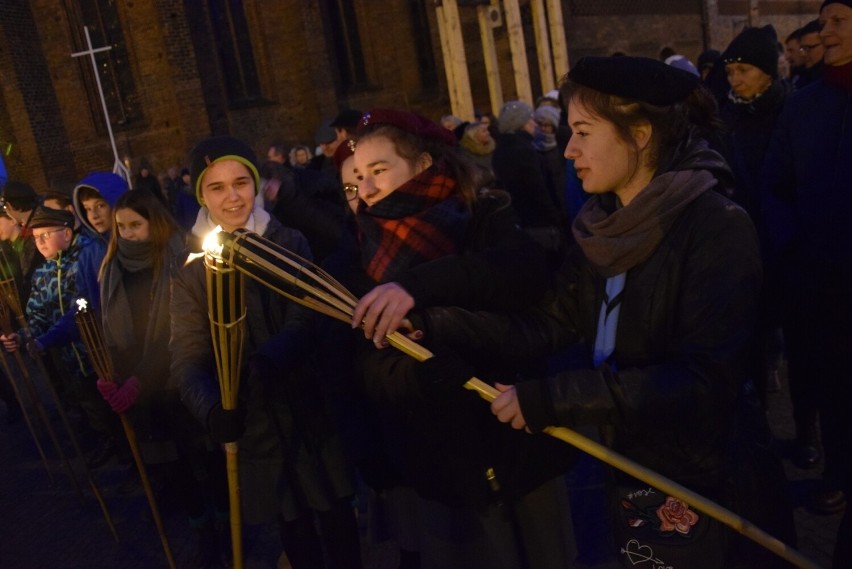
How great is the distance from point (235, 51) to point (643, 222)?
1814 centimetres

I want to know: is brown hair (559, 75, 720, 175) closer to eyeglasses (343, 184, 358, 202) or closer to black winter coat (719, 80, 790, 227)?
eyeglasses (343, 184, 358, 202)

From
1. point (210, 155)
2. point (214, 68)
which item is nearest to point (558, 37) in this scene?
point (214, 68)

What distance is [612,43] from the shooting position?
62.0 feet

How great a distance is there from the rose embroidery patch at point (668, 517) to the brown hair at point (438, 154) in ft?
3.45

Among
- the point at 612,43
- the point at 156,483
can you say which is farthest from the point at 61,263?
the point at 612,43

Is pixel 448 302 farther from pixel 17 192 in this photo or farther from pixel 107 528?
pixel 17 192

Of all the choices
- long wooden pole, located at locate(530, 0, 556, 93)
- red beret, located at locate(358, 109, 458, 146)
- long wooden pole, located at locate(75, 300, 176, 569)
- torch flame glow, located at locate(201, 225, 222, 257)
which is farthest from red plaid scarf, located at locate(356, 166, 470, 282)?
long wooden pole, located at locate(530, 0, 556, 93)

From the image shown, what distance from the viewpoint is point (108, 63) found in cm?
1745

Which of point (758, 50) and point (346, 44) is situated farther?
point (346, 44)

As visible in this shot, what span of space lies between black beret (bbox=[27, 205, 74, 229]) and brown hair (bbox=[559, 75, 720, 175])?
416 centimetres

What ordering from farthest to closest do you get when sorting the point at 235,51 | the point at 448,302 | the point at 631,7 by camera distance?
1. the point at 631,7
2. the point at 235,51
3. the point at 448,302

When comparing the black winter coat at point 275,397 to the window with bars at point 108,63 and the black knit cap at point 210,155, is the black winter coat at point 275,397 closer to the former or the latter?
the black knit cap at point 210,155

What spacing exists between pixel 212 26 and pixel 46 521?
1555 cm

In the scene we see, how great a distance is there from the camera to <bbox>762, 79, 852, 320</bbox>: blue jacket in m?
2.87
